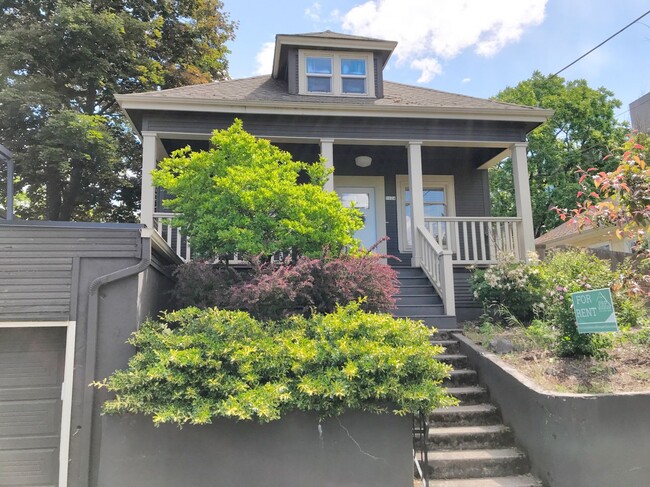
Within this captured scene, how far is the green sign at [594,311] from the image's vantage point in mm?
4105

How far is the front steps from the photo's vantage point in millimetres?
4102

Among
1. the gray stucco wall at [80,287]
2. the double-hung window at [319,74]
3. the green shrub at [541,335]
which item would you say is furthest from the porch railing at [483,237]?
the gray stucco wall at [80,287]

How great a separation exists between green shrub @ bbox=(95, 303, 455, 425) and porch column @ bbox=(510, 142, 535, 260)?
5.12 meters

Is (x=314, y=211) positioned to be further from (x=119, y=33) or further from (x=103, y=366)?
(x=119, y=33)

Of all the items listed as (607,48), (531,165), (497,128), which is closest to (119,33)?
(497,128)

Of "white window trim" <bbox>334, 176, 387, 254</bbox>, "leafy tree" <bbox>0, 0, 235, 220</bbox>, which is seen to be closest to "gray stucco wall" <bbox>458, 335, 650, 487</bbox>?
"white window trim" <bbox>334, 176, 387, 254</bbox>

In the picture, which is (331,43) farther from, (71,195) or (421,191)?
(71,195)

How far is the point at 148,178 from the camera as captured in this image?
7.62 meters

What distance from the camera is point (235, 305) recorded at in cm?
502

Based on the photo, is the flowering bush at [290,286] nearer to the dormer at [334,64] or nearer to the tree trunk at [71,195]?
the dormer at [334,64]

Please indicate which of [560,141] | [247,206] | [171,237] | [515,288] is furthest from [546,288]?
[560,141]

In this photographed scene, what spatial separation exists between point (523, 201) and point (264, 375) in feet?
21.8

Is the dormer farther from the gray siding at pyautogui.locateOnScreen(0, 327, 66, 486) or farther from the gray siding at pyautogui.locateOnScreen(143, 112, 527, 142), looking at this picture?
the gray siding at pyautogui.locateOnScreen(0, 327, 66, 486)

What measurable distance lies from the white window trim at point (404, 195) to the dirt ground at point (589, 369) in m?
4.93
